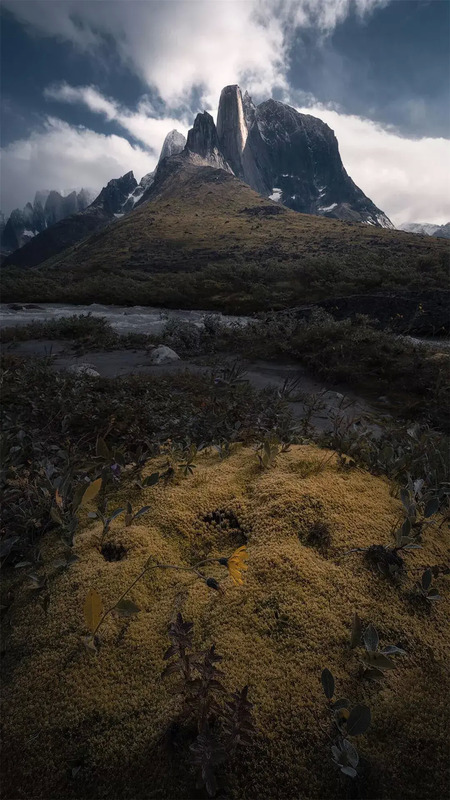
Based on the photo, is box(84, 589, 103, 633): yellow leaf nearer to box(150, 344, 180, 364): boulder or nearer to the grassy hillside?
→ box(150, 344, 180, 364): boulder

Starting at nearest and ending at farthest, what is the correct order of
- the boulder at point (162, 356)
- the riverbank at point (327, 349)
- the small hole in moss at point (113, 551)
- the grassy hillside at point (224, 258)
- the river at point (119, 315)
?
the small hole in moss at point (113, 551) < the riverbank at point (327, 349) < the boulder at point (162, 356) < the river at point (119, 315) < the grassy hillside at point (224, 258)

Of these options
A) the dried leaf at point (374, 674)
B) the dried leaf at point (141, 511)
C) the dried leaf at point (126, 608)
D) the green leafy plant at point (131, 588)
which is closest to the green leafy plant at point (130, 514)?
the dried leaf at point (141, 511)

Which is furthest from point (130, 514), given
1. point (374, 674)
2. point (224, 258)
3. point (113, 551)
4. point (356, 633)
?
point (224, 258)

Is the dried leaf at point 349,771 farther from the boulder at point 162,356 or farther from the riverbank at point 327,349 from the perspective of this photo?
the boulder at point 162,356

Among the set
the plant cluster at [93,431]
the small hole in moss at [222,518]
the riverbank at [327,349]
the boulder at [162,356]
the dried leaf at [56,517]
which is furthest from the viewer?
the boulder at [162,356]

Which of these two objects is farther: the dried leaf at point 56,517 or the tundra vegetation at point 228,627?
the dried leaf at point 56,517

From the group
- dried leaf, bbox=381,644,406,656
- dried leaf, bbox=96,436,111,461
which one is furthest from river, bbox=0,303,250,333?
dried leaf, bbox=381,644,406,656

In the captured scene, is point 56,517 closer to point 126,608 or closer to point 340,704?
point 126,608
